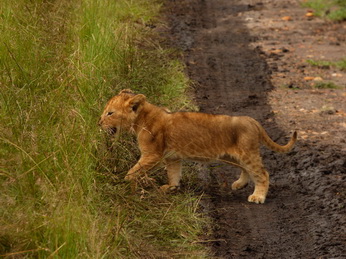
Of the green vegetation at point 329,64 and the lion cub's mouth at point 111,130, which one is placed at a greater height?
the lion cub's mouth at point 111,130

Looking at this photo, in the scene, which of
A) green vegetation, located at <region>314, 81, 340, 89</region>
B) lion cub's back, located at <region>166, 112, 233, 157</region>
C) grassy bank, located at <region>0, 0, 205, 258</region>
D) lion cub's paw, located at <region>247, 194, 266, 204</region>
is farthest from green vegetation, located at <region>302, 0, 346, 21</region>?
lion cub's paw, located at <region>247, 194, 266, 204</region>

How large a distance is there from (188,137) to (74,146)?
1.22m

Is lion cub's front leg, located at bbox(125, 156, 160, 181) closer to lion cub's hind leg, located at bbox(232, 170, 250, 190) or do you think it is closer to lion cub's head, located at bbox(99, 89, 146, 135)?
lion cub's head, located at bbox(99, 89, 146, 135)

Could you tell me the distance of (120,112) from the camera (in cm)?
686

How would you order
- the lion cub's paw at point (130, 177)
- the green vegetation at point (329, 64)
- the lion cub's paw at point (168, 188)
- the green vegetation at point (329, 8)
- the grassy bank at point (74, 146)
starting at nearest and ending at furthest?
the grassy bank at point (74, 146) → the lion cub's paw at point (130, 177) → the lion cub's paw at point (168, 188) → the green vegetation at point (329, 64) → the green vegetation at point (329, 8)

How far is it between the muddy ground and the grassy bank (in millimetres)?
415

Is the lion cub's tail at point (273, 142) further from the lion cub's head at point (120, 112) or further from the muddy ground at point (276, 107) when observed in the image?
the lion cub's head at point (120, 112)

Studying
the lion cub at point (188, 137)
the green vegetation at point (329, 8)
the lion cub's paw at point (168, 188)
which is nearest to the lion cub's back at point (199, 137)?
the lion cub at point (188, 137)

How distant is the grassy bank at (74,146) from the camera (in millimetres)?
4906

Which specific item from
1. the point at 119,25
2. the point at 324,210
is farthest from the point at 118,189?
the point at 119,25

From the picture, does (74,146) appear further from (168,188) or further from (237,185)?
(237,185)

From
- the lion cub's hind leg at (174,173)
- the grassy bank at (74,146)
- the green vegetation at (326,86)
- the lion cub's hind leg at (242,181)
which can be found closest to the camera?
the grassy bank at (74,146)

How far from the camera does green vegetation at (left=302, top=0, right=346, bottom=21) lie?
13.5 meters

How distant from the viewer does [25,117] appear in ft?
20.8
